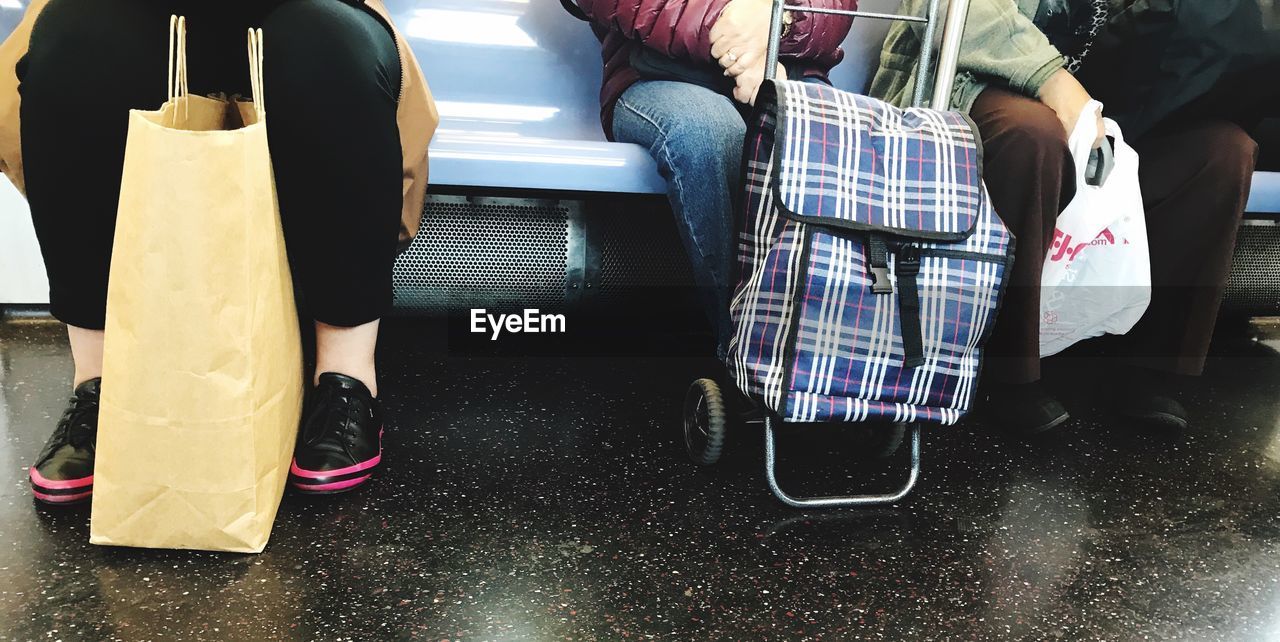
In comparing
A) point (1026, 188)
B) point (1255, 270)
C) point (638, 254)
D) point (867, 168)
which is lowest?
point (1255, 270)

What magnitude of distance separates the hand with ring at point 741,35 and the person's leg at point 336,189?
0.52 m

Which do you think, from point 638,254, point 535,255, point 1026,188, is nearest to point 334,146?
point 535,255

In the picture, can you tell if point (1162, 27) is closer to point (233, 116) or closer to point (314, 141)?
point (314, 141)

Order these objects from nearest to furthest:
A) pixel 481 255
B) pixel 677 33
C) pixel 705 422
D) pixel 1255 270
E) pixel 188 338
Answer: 1. pixel 188 338
2. pixel 705 422
3. pixel 677 33
4. pixel 481 255
5. pixel 1255 270

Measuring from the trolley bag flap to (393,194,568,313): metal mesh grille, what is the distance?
70cm

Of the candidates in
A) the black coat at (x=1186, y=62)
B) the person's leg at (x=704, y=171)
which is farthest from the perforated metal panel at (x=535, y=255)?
the black coat at (x=1186, y=62)

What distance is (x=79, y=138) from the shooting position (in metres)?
0.90

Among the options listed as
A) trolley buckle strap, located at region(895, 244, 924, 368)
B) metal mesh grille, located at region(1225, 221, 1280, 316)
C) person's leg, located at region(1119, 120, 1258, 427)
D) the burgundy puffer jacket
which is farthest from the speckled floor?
metal mesh grille, located at region(1225, 221, 1280, 316)

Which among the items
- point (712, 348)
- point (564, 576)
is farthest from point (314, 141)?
point (712, 348)

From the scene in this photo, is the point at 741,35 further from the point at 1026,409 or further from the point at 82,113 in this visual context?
the point at 82,113

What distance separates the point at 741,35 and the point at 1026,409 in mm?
778

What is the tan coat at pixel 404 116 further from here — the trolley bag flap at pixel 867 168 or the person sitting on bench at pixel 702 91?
the trolley bag flap at pixel 867 168

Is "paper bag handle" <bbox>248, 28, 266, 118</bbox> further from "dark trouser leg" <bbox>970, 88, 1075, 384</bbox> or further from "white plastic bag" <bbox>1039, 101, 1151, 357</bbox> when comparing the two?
"white plastic bag" <bbox>1039, 101, 1151, 357</bbox>

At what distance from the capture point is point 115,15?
0.91m
